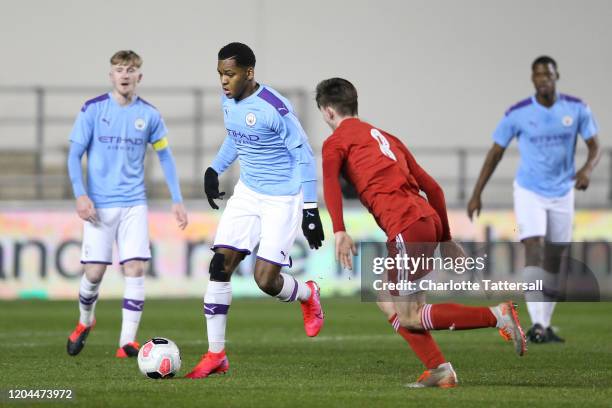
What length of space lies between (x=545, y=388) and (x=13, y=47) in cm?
1430

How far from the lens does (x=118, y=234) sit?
9609mm

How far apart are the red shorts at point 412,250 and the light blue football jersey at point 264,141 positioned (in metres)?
1.13

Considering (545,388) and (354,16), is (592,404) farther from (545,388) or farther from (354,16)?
(354,16)

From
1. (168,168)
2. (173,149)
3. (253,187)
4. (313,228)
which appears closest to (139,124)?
(168,168)

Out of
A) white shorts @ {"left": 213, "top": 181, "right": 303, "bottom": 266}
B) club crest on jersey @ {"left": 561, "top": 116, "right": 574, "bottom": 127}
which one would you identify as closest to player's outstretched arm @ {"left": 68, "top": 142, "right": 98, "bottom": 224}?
white shorts @ {"left": 213, "top": 181, "right": 303, "bottom": 266}

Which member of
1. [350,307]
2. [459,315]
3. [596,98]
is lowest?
[350,307]

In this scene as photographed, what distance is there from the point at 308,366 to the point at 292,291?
0.52m

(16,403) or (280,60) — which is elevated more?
(280,60)

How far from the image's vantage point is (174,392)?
689cm

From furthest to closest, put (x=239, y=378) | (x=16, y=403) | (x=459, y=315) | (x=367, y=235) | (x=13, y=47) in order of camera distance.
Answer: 1. (x=13, y=47)
2. (x=367, y=235)
3. (x=239, y=378)
4. (x=459, y=315)
5. (x=16, y=403)

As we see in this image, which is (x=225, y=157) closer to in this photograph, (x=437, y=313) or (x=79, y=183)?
(x=79, y=183)

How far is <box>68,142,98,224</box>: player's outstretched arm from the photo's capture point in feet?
30.7

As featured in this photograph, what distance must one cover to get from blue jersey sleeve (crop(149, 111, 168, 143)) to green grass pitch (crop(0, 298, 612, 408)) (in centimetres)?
160

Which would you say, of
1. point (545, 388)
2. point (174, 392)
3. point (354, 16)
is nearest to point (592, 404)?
point (545, 388)
